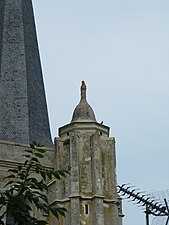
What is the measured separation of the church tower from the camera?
2259 centimetres

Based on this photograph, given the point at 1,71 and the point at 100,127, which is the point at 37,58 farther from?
the point at 100,127

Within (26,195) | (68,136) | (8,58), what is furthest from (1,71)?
(26,195)

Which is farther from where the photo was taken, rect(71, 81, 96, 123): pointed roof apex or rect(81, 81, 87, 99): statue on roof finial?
rect(81, 81, 87, 99): statue on roof finial

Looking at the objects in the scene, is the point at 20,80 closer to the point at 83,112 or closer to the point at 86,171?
the point at 83,112

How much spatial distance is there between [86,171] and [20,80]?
525cm

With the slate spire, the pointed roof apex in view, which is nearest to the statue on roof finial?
the pointed roof apex

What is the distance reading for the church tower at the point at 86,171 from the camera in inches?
890

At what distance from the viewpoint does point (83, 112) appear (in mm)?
24641

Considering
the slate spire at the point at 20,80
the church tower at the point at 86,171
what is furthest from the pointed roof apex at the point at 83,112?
the slate spire at the point at 20,80

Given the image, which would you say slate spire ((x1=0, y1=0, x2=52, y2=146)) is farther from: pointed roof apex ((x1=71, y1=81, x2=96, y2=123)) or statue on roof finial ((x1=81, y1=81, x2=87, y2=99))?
statue on roof finial ((x1=81, y1=81, x2=87, y2=99))

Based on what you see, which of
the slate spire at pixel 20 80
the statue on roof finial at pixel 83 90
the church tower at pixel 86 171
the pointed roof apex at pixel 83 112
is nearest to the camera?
the church tower at pixel 86 171

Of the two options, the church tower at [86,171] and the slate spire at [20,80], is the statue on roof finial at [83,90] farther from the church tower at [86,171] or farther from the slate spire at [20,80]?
the slate spire at [20,80]

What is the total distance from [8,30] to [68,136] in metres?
6.06

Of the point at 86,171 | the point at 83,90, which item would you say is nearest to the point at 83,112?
the point at 83,90
